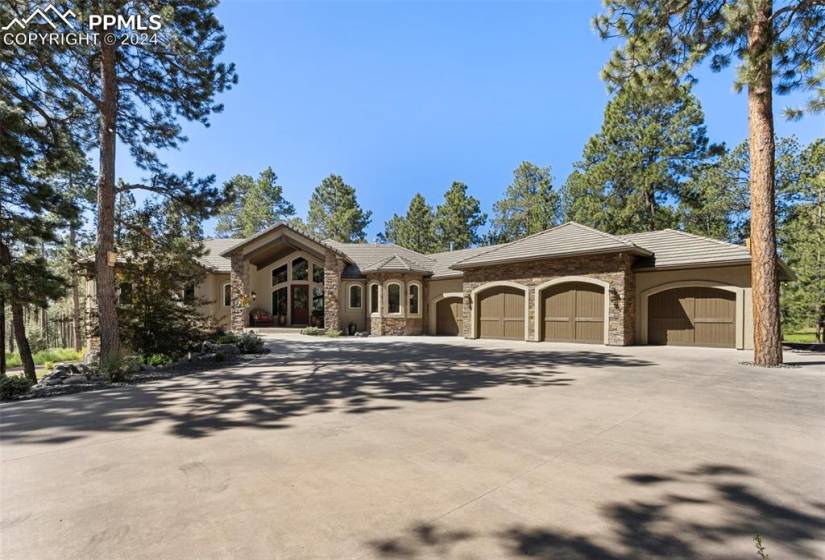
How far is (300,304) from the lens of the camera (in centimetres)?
2405

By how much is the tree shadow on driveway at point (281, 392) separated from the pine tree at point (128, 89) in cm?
344

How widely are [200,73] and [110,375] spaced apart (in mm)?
7278

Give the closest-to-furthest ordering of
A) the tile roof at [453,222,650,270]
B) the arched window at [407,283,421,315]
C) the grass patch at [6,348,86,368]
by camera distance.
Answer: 1. the tile roof at [453,222,650,270]
2. the grass patch at [6,348,86,368]
3. the arched window at [407,283,421,315]

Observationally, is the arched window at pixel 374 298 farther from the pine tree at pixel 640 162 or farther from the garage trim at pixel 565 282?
the pine tree at pixel 640 162

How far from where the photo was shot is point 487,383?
7.66 metres

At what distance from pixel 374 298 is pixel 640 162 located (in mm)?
18015

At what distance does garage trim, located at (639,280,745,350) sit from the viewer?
13.1 meters

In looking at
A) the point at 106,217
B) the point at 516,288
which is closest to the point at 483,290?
the point at 516,288

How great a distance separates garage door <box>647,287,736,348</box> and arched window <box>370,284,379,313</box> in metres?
12.4

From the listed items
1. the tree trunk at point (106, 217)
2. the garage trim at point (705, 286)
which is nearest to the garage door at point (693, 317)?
the garage trim at point (705, 286)

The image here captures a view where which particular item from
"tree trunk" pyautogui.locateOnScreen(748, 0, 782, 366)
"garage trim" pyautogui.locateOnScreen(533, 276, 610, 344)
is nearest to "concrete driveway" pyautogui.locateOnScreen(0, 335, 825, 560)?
"tree trunk" pyautogui.locateOnScreen(748, 0, 782, 366)

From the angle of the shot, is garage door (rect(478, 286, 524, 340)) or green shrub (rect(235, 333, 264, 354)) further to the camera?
garage door (rect(478, 286, 524, 340))

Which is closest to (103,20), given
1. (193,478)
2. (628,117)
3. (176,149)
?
(176,149)

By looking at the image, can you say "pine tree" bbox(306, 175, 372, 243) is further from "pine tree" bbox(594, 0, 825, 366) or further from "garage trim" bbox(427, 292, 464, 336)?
"pine tree" bbox(594, 0, 825, 366)
